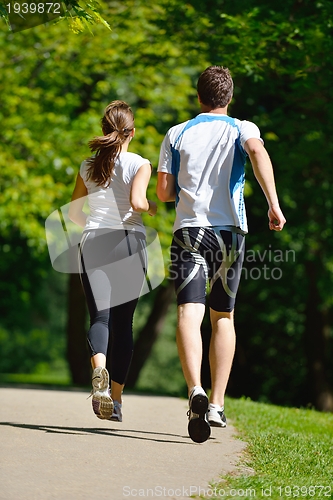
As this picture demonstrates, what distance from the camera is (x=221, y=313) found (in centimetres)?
504

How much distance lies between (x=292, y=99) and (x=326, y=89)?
2.72ft

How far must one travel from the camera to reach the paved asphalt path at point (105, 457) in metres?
3.50

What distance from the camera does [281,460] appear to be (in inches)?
178

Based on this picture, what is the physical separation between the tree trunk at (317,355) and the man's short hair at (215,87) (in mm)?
14167

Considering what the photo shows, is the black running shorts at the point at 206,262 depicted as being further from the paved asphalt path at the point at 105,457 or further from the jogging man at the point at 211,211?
the paved asphalt path at the point at 105,457

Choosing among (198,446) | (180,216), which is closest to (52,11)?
(180,216)

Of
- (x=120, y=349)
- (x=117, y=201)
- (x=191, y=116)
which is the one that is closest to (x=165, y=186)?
(x=117, y=201)

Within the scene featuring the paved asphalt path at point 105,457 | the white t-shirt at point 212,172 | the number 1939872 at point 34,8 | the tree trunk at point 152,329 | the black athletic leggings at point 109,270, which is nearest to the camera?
the paved asphalt path at point 105,457

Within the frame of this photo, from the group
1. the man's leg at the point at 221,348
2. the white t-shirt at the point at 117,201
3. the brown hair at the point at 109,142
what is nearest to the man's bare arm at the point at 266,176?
the man's leg at the point at 221,348

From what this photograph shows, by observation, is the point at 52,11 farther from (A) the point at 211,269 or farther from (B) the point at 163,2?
(B) the point at 163,2

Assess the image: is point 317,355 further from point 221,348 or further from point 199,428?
point 199,428

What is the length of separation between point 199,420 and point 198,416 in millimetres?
26

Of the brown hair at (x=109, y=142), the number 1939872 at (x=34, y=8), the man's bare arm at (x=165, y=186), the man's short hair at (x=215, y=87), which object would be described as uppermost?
Result: the number 1939872 at (x=34, y=8)

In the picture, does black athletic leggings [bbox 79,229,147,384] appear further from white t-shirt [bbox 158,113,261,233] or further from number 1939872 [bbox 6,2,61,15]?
number 1939872 [bbox 6,2,61,15]
